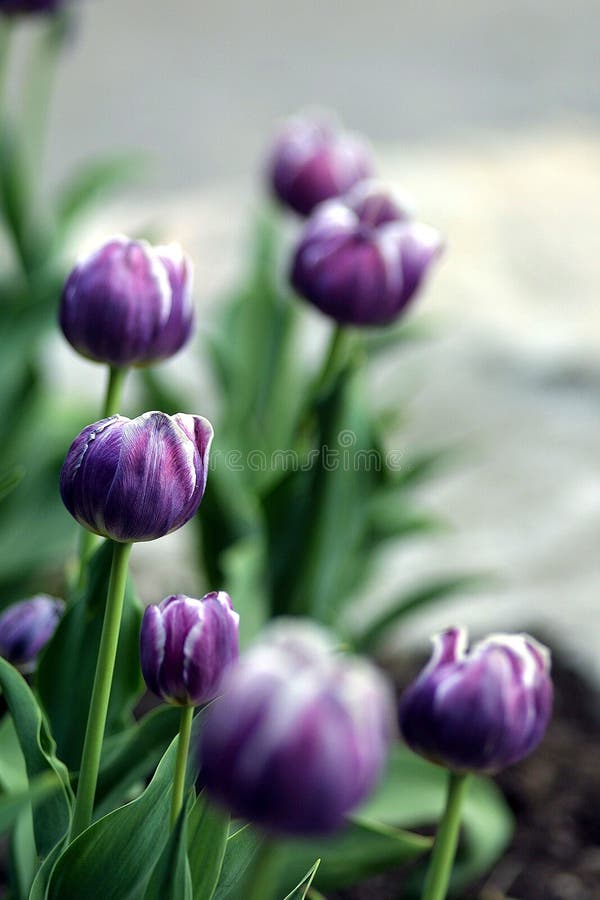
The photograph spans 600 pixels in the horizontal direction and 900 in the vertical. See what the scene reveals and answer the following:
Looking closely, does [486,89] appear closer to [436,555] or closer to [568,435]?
[568,435]

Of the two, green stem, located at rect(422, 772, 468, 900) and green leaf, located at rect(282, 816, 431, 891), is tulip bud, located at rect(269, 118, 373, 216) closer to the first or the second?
green leaf, located at rect(282, 816, 431, 891)

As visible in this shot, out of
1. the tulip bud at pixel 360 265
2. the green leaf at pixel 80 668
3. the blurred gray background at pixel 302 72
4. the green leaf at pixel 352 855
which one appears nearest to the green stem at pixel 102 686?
the green leaf at pixel 80 668

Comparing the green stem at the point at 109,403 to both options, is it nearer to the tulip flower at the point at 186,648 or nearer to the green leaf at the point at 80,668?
the green leaf at the point at 80,668

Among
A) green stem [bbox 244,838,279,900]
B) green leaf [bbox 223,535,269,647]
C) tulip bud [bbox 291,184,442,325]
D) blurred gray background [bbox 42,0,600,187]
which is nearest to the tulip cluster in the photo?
tulip bud [bbox 291,184,442,325]

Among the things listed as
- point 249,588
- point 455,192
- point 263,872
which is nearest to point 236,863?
point 263,872

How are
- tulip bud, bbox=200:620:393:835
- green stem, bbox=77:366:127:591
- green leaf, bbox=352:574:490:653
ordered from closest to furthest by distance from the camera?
tulip bud, bbox=200:620:393:835 → green stem, bbox=77:366:127:591 → green leaf, bbox=352:574:490:653
